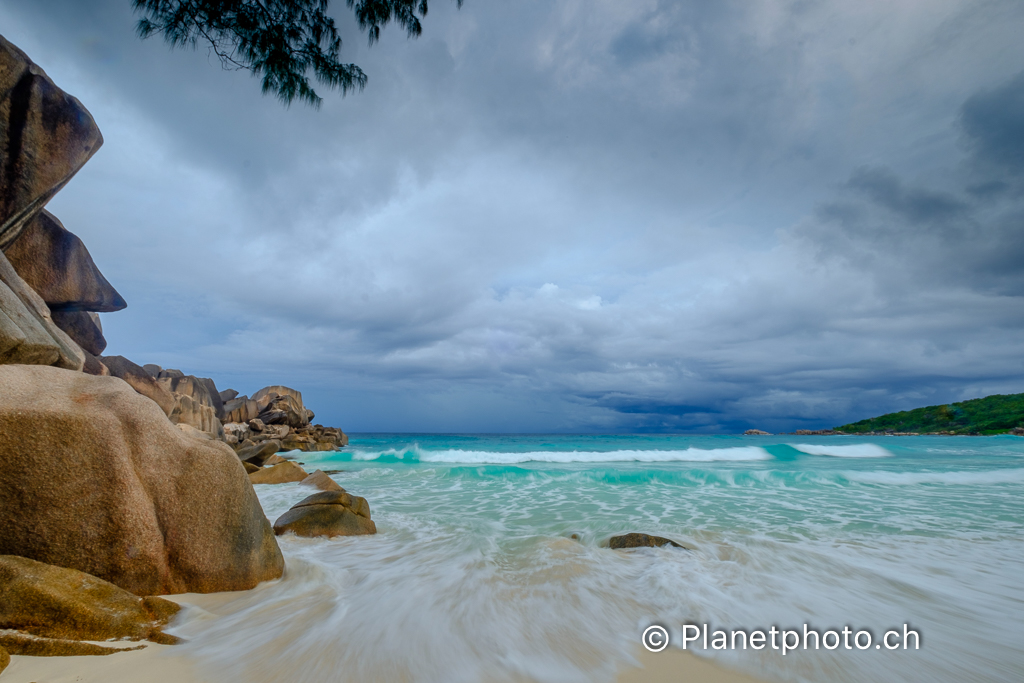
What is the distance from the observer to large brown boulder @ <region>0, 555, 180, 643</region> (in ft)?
7.53

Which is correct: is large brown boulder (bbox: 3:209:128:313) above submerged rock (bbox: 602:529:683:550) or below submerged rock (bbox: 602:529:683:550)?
above

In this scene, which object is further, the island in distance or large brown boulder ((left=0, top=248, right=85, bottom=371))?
the island in distance

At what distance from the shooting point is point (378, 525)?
6.71 meters

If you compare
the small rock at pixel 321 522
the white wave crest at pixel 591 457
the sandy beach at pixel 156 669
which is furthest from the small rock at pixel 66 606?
the white wave crest at pixel 591 457

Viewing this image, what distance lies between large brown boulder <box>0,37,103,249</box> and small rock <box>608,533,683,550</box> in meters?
10.2

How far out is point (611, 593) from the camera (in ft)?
12.9

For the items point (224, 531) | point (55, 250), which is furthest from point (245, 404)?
point (224, 531)

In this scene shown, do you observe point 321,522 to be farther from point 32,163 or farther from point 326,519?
point 32,163

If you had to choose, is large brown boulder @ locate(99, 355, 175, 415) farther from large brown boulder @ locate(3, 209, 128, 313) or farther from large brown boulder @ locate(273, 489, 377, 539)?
large brown boulder @ locate(273, 489, 377, 539)

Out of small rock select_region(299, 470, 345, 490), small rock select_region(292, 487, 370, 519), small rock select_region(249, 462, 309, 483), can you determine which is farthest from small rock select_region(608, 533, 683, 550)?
small rock select_region(249, 462, 309, 483)

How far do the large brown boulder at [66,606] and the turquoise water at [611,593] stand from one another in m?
0.32

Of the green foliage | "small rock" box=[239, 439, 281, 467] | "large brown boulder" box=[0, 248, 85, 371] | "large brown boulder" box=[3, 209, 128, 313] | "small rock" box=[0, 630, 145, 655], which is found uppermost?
the green foliage

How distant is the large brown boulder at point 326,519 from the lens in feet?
18.8

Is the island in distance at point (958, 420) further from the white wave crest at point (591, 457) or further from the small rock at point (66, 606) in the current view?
the small rock at point (66, 606)
